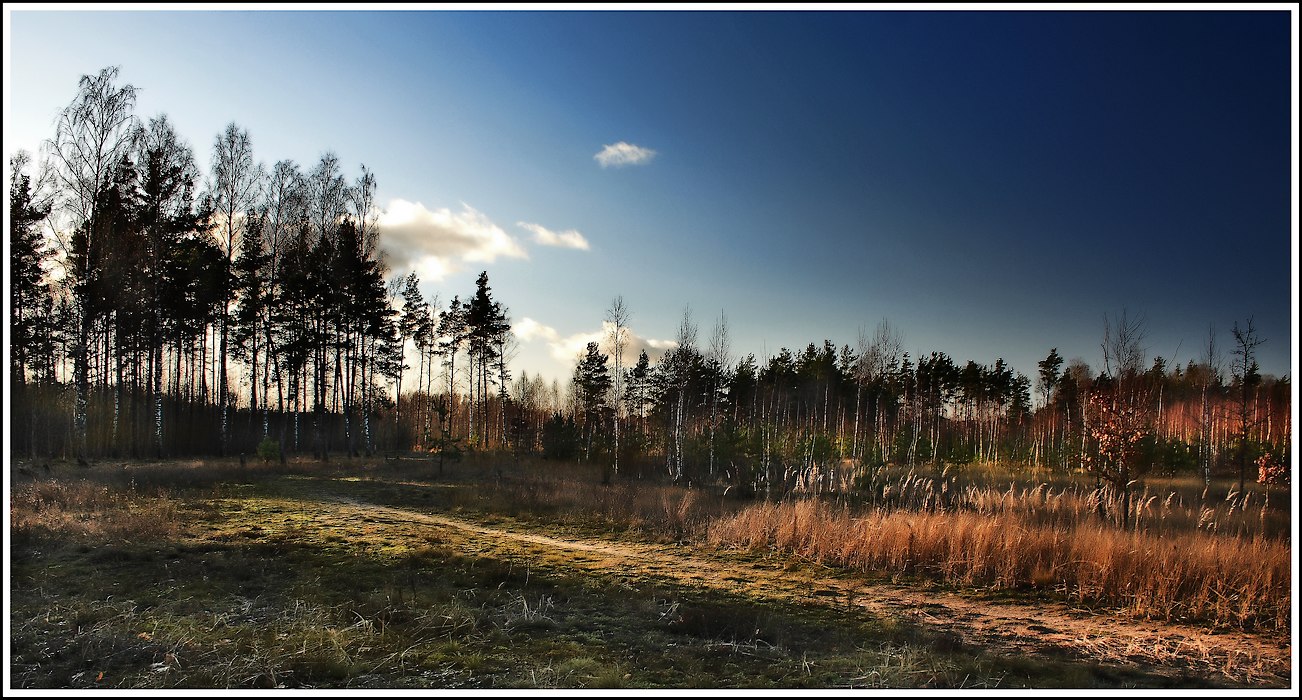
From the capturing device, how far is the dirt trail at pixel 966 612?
6.00m

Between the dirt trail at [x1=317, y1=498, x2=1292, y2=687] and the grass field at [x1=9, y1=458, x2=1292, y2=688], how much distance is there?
45mm

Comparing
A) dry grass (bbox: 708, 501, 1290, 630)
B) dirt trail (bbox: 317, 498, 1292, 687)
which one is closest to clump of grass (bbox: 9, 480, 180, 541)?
dirt trail (bbox: 317, 498, 1292, 687)

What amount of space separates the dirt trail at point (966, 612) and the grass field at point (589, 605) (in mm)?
45

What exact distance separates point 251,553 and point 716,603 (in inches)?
278

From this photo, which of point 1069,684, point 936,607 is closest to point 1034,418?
point 936,607

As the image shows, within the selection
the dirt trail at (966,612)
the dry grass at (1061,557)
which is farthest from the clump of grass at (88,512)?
the dry grass at (1061,557)

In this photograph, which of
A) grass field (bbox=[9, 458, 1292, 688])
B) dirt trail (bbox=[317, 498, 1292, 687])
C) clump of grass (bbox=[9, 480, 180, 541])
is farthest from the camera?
clump of grass (bbox=[9, 480, 180, 541])

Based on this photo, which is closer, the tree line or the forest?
the forest

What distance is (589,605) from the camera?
7.69 meters

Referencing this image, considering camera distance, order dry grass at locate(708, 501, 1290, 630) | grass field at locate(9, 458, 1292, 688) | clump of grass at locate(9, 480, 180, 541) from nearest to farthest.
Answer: grass field at locate(9, 458, 1292, 688), dry grass at locate(708, 501, 1290, 630), clump of grass at locate(9, 480, 180, 541)

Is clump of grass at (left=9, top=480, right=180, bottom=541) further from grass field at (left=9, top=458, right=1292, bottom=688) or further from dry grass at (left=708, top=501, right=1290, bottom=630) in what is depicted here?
dry grass at (left=708, top=501, right=1290, bottom=630)

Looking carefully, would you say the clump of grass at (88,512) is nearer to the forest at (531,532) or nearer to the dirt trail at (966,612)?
the forest at (531,532)

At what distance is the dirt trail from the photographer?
600cm

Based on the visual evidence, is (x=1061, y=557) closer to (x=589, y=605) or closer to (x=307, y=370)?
(x=589, y=605)
